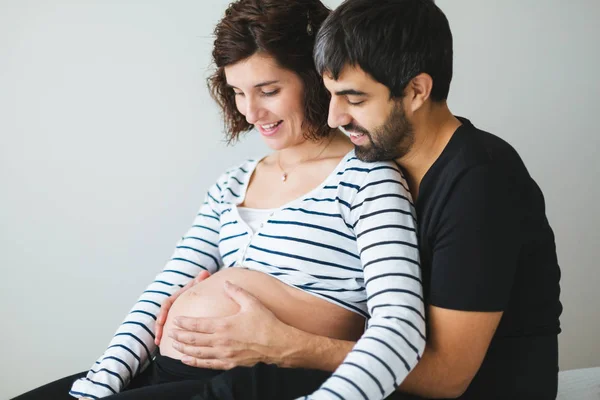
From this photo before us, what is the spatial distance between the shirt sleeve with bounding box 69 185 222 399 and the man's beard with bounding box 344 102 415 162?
0.50 m

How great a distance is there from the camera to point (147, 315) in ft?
5.17

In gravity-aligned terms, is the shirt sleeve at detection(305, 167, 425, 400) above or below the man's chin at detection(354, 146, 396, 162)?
below

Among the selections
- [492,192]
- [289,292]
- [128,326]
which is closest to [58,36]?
[128,326]

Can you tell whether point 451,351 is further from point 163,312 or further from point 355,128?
point 163,312

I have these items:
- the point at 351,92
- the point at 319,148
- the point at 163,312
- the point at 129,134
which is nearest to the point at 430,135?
the point at 351,92

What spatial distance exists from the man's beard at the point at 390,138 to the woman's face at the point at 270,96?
183mm

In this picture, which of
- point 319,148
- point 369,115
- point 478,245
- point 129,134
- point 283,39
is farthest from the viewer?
point 129,134

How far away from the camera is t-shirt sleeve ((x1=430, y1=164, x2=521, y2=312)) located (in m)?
1.18

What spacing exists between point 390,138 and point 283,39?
332mm

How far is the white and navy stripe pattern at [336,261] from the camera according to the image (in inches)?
45.3

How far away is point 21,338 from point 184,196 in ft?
2.21

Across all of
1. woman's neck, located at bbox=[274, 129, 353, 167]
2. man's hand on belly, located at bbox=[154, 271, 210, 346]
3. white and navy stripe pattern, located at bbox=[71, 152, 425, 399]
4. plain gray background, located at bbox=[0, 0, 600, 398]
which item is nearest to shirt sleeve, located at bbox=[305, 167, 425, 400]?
white and navy stripe pattern, located at bbox=[71, 152, 425, 399]

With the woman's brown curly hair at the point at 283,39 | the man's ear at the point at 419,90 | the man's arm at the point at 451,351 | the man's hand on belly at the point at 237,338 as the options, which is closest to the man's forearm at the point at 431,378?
the man's arm at the point at 451,351

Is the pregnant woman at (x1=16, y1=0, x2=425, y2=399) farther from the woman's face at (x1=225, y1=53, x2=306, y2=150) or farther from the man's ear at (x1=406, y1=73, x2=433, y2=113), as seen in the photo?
the man's ear at (x1=406, y1=73, x2=433, y2=113)
